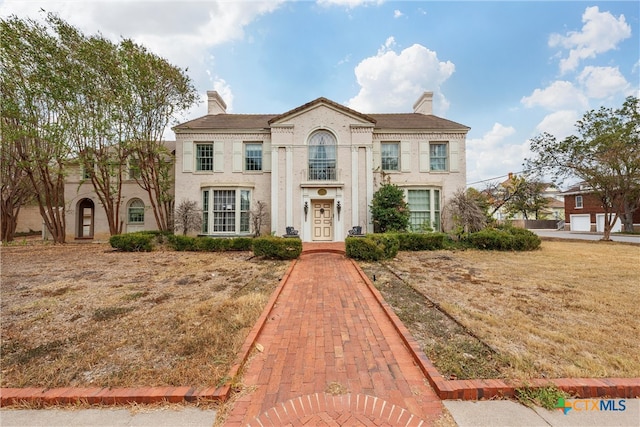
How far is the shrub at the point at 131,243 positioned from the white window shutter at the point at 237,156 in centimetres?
576

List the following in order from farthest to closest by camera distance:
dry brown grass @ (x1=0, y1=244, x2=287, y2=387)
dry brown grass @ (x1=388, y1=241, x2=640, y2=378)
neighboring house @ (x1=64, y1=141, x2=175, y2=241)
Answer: neighboring house @ (x1=64, y1=141, x2=175, y2=241) < dry brown grass @ (x1=388, y1=241, x2=640, y2=378) < dry brown grass @ (x1=0, y1=244, x2=287, y2=387)

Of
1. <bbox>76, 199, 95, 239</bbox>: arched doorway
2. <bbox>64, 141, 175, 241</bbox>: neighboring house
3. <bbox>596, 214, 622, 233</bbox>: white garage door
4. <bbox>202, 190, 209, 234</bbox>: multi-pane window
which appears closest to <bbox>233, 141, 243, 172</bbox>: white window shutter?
<bbox>202, 190, 209, 234</bbox>: multi-pane window

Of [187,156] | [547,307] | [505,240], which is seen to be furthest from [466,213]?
[187,156]

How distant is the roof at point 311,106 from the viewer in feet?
45.4

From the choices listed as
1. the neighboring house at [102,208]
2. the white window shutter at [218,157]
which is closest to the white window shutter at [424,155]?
the white window shutter at [218,157]

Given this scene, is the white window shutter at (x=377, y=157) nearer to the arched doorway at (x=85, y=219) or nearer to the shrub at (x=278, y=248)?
the shrub at (x=278, y=248)

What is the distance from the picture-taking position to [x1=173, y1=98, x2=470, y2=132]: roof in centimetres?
1383

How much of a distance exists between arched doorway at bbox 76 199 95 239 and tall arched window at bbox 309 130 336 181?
52.8 feet

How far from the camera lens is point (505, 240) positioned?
11672 millimetres

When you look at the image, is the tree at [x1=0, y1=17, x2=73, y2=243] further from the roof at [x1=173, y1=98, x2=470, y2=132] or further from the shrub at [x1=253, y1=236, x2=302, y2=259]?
the shrub at [x1=253, y1=236, x2=302, y2=259]

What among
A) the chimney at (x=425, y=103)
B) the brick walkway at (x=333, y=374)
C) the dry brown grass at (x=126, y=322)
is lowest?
the brick walkway at (x=333, y=374)

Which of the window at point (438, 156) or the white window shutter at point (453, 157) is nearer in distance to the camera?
the white window shutter at point (453, 157)

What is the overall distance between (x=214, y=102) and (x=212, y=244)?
10638 millimetres

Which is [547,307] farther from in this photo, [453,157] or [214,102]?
[214,102]
